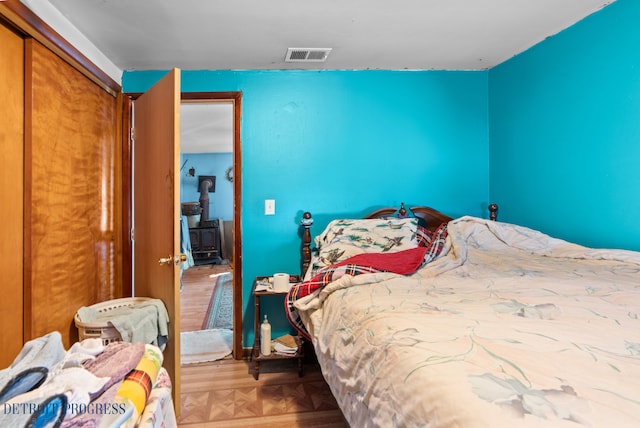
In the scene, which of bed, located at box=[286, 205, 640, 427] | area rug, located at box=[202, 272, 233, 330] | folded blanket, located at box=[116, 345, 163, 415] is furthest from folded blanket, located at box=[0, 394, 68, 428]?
area rug, located at box=[202, 272, 233, 330]

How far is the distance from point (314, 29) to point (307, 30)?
44 mm

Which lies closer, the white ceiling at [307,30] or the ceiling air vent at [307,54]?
the white ceiling at [307,30]

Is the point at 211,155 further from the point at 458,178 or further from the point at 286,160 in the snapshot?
the point at 458,178

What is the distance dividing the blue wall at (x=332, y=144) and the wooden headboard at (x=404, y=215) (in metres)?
0.09

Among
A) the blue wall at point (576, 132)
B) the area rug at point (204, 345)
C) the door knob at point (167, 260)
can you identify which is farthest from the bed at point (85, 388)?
the blue wall at point (576, 132)

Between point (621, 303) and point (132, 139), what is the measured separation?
9.47 feet

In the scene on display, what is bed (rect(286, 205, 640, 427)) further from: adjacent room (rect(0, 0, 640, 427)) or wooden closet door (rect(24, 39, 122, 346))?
wooden closet door (rect(24, 39, 122, 346))

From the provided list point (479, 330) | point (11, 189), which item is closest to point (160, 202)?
point (11, 189)

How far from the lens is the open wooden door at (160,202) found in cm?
177

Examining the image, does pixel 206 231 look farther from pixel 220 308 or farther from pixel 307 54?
pixel 307 54

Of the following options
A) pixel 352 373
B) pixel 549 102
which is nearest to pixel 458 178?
pixel 549 102

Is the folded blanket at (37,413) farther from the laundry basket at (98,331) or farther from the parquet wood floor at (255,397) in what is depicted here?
the parquet wood floor at (255,397)

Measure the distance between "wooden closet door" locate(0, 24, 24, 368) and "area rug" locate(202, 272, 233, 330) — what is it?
74.9 inches

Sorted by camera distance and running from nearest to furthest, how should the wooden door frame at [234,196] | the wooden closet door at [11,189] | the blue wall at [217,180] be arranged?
1. the wooden closet door at [11,189]
2. the wooden door frame at [234,196]
3. the blue wall at [217,180]
